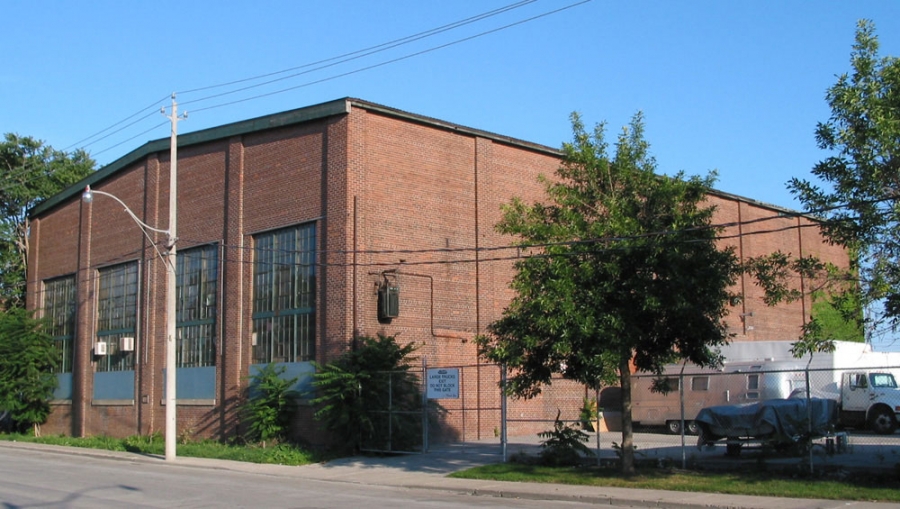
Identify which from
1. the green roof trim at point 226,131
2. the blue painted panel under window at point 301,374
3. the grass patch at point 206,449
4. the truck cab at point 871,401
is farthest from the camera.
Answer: the green roof trim at point 226,131

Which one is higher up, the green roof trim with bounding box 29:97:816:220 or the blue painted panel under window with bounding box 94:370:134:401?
the green roof trim with bounding box 29:97:816:220

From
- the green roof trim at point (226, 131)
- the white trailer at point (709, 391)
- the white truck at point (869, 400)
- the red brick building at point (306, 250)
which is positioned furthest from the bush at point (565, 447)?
the green roof trim at point (226, 131)

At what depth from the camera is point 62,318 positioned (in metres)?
45.8

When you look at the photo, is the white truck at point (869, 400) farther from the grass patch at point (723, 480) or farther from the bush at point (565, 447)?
the grass patch at point (723, 480)

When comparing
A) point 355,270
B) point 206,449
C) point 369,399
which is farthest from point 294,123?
point 206,449

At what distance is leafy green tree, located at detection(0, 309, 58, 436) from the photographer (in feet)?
144

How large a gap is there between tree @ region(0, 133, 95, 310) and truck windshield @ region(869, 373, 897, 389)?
49.4 metres

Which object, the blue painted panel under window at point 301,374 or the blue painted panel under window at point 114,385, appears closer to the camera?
the blue painted panel under window at point 301,374

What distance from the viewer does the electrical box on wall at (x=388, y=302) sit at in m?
29.0

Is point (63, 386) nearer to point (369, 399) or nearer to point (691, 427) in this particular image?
point (369, 399)

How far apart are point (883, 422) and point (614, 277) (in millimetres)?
15446

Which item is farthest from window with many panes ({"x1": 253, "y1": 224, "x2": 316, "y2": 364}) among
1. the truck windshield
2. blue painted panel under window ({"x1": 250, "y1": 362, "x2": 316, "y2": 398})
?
the truck windshield

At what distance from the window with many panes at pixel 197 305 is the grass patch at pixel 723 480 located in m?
16.0

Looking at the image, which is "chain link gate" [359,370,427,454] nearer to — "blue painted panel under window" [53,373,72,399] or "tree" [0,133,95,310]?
"blue painted panel under window" [53,373,72,399]
